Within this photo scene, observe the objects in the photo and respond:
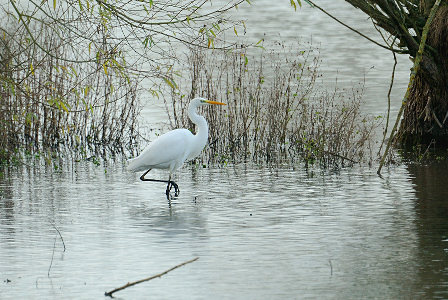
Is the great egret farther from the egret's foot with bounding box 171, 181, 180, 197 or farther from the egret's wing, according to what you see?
the egret's foot with bounding box 171, 181, 180, 197

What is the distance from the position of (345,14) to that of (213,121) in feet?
80.4

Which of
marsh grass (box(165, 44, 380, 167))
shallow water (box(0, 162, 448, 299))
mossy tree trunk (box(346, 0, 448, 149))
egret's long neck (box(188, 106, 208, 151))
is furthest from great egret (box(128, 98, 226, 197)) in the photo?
mossy tree trunk (box(346, 0, 448, 149))

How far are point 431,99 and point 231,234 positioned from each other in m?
7.03

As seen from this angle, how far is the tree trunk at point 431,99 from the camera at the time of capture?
15211 mm

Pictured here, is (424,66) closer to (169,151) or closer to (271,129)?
(271,129)

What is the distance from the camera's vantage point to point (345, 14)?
3888 centimetres

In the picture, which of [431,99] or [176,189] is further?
[431,99]

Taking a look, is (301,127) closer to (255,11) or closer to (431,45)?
(431,45)

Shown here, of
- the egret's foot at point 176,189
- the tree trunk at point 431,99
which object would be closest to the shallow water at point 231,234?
the egret's foot at point 176,189

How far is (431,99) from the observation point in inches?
611

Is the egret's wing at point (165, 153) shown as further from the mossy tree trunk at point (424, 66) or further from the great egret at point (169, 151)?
the mossy tree trunk at point (424, 66)

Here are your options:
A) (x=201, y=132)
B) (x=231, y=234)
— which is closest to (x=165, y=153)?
(x=201, y=132)

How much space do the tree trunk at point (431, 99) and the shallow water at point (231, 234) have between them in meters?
2.24

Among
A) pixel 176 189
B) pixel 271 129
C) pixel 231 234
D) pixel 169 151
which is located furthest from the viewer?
pixel 271 129
